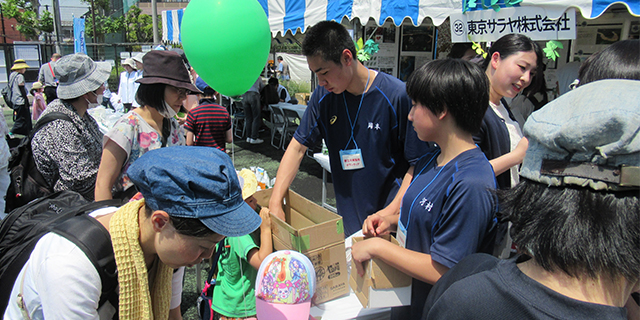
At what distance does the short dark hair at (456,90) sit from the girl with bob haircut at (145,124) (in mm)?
1409

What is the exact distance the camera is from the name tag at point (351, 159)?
204 centimetres

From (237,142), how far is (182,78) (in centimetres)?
647

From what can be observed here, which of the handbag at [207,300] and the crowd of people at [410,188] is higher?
the crowd of people at [410,188]

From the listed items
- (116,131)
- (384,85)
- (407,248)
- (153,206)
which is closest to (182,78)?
(116,131)

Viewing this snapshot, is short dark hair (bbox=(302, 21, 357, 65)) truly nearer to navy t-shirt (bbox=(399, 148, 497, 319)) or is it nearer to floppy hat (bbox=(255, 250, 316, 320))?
navy t-shirt (bbox=(399, 148, 497, 319))

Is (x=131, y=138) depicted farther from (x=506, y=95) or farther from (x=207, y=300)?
(x=506, y=95)

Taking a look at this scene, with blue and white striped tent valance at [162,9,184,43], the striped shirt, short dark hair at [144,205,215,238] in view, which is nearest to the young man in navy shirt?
short dark hair at [144,205,215,238]

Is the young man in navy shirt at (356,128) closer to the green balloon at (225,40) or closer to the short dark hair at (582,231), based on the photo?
the green balloon at (225,40)

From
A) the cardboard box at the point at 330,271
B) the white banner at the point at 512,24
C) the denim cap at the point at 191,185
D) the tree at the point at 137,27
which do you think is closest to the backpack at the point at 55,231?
the denim cap at the point at 191,185

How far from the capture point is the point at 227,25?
7.78ft

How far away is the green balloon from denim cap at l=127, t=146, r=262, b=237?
→ 1561 millimetres

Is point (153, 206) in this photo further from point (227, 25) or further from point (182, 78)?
point (227, 25)

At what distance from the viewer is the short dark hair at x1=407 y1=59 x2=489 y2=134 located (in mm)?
1181

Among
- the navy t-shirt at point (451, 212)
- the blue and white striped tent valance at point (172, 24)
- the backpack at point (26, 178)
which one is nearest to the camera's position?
the navy t-shirt at point (451, 212)
